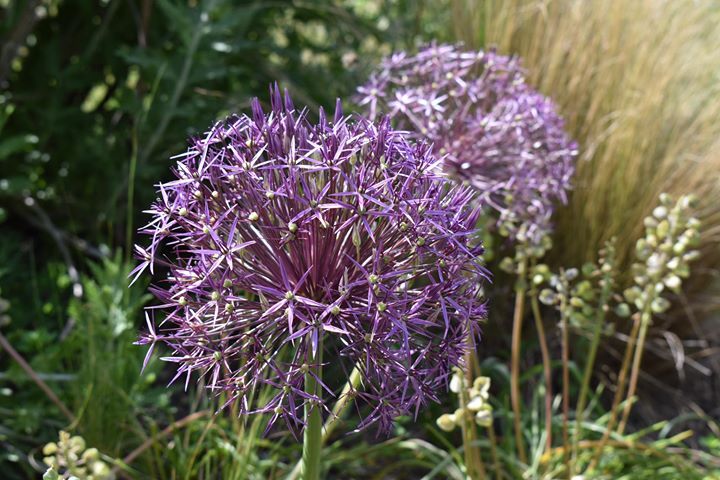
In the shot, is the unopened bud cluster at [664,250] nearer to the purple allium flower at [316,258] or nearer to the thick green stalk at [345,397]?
the purple allium flower at [316,258]

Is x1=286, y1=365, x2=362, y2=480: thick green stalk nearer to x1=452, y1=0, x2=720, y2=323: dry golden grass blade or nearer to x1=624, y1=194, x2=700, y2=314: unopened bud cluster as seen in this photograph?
x1=624, y1=194, x2=700, y2=314: unopened bud cluster

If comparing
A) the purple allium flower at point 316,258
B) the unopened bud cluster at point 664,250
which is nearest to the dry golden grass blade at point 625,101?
the unopened bud cluster at point 664,250

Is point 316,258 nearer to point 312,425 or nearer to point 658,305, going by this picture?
point 312,425

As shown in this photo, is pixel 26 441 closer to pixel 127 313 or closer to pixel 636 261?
pixel 127 313

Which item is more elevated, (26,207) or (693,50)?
(693,50)

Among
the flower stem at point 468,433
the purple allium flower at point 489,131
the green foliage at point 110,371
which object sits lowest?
the green foliage at point 110,371

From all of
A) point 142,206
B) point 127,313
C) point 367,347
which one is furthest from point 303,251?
point 142,206

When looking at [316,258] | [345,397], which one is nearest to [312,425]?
[345,397]
